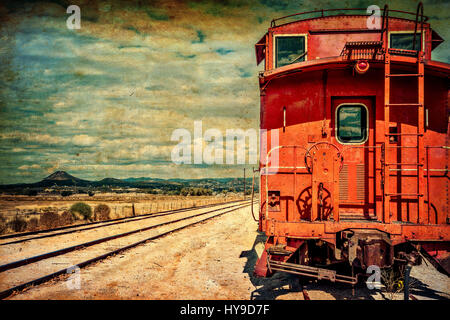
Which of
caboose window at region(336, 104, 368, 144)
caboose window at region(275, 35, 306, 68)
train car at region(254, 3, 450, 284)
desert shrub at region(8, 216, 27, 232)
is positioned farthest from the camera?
desert shrub at region(8, 216, 27, 232)

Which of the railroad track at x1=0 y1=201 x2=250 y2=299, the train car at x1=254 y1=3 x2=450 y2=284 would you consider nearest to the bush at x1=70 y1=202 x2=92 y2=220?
the railroad track at x1=0 y1=201 x2=250 y2=299

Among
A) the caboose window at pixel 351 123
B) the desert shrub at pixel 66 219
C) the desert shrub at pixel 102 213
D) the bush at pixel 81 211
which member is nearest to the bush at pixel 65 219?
the desert shrub at pixel 66 219

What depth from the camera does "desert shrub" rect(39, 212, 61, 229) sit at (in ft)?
55.9

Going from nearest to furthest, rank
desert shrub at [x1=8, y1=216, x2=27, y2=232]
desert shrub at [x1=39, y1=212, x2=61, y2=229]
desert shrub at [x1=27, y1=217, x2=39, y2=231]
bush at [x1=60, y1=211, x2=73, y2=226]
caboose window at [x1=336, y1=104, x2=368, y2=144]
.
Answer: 1. caboose window at [x1=336, y1=104, x2=368, y2=144]
2. desert shrub at [x1=8, y1=216, x2=27, y2=232]
3. desert shrub at [x1=27, y1=217, x2=39, y2=231]
4. desert shrub at [x1=39, y1=212, x2=61, y2=229]
5. bush at [x1=60, y1=211, x2=73, y2=226]

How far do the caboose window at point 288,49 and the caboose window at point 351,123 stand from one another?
4.64 ft

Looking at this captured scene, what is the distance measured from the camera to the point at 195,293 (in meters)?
6.59

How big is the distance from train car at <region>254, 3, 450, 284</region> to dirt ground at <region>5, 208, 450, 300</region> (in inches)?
28.1

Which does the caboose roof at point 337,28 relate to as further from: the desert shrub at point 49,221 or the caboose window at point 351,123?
the desert shrub at point 49,221

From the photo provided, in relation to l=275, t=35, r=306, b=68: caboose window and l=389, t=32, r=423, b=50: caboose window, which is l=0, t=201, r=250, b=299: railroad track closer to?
l=275, t=35, r=306, b=68: caboose window

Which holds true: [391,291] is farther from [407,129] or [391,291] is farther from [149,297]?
[149,297]

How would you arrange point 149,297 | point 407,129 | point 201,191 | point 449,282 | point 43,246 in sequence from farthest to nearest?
1. point 201,191
2. point 43,246
3. point 449,282
4. point 149,297
5. point 407,129

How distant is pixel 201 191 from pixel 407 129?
209 ft

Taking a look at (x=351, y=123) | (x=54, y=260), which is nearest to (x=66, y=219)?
(x=54, y=260)
